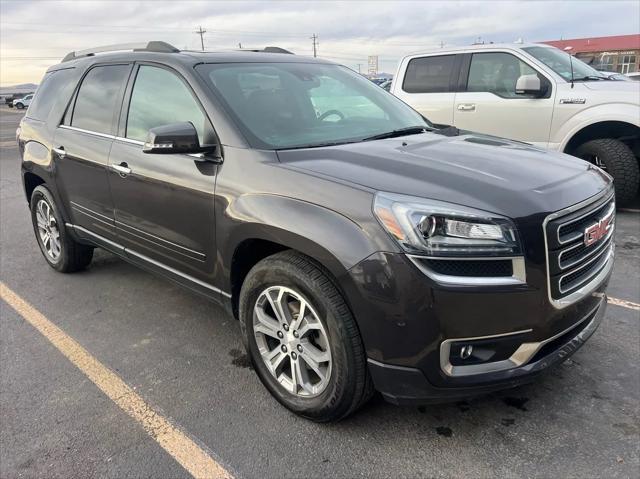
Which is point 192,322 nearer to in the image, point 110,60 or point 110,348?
point 110,348

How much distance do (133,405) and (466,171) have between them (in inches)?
83.3

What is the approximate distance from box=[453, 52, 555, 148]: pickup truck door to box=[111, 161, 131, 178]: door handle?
16.3 ft

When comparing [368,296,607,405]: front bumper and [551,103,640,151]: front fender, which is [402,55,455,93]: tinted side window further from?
[368,296,607,405]: front bumper

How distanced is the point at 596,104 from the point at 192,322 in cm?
520

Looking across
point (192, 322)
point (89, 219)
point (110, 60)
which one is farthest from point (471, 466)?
point (110, 60)

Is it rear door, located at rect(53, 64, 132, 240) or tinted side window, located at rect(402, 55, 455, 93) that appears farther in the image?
tinted side window, located at rect(402, 55, 455, 93)

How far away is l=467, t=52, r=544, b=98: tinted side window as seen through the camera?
6805mm

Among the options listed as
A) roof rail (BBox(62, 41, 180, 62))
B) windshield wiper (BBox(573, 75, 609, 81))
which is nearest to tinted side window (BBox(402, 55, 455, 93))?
windshield wiper (BBox(573, 75, 609, 81))

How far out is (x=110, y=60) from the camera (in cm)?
400

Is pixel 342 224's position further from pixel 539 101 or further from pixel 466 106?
pixel 466 106

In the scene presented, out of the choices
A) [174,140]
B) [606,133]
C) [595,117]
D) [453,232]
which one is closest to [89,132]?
[174,140]

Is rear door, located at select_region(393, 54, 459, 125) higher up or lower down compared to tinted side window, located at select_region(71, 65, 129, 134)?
lower down

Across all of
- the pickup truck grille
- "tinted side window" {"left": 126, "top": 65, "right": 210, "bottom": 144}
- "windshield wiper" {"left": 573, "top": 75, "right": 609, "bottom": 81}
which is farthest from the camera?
"windshield wiper" {"left": 573, "top": 75, "right": 609, "bottom": 81}

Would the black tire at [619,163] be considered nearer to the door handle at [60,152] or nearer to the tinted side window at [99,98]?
the tinted side window at [99,98]
